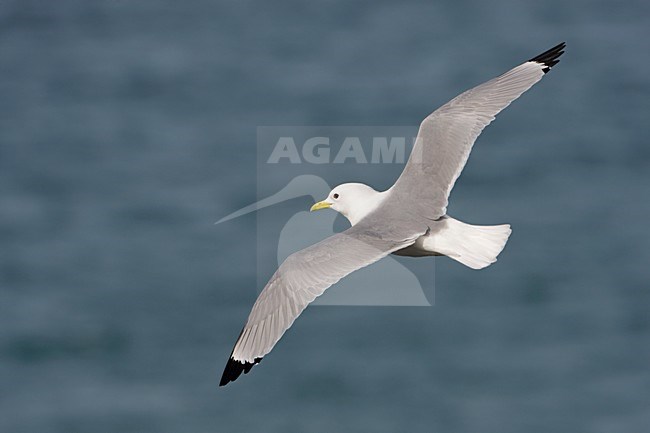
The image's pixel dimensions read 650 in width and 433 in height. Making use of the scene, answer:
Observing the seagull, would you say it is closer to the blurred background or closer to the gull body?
the gull body

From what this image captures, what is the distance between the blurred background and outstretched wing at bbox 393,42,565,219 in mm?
6589

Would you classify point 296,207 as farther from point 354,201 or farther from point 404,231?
point 404,231

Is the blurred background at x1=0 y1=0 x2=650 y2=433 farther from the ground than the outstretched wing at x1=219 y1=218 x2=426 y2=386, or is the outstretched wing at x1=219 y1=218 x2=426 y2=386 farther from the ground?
the blurred background at x1=0 y1=0 x2=650 y2=433

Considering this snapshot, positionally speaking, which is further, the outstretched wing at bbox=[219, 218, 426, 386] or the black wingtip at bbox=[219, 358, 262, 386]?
the black wingtip at bbox=[219, 358, 262, 386]

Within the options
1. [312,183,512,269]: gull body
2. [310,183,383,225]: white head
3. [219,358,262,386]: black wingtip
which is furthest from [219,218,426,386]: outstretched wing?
[310,183,383,225]: white head

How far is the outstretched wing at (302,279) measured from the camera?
818 centimetres

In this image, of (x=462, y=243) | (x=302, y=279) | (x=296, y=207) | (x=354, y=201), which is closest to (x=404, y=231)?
(x=462, y=243)

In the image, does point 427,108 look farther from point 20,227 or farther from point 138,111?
point 20,227

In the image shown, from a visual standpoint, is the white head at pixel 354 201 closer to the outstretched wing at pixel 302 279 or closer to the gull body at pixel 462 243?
the gull body at pixel 462 243

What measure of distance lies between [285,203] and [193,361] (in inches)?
108

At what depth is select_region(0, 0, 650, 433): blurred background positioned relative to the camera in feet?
52.1

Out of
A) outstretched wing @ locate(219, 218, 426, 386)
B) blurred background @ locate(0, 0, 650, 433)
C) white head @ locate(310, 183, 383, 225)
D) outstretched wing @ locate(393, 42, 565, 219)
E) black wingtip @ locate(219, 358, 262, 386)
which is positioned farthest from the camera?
blurred background @ locate(0, 0, 650, 433)

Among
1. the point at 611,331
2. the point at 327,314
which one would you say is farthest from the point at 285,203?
the point at 611,331

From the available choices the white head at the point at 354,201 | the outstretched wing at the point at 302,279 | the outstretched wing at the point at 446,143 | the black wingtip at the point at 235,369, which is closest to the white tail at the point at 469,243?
the outstretched wing at the point at 446,143
